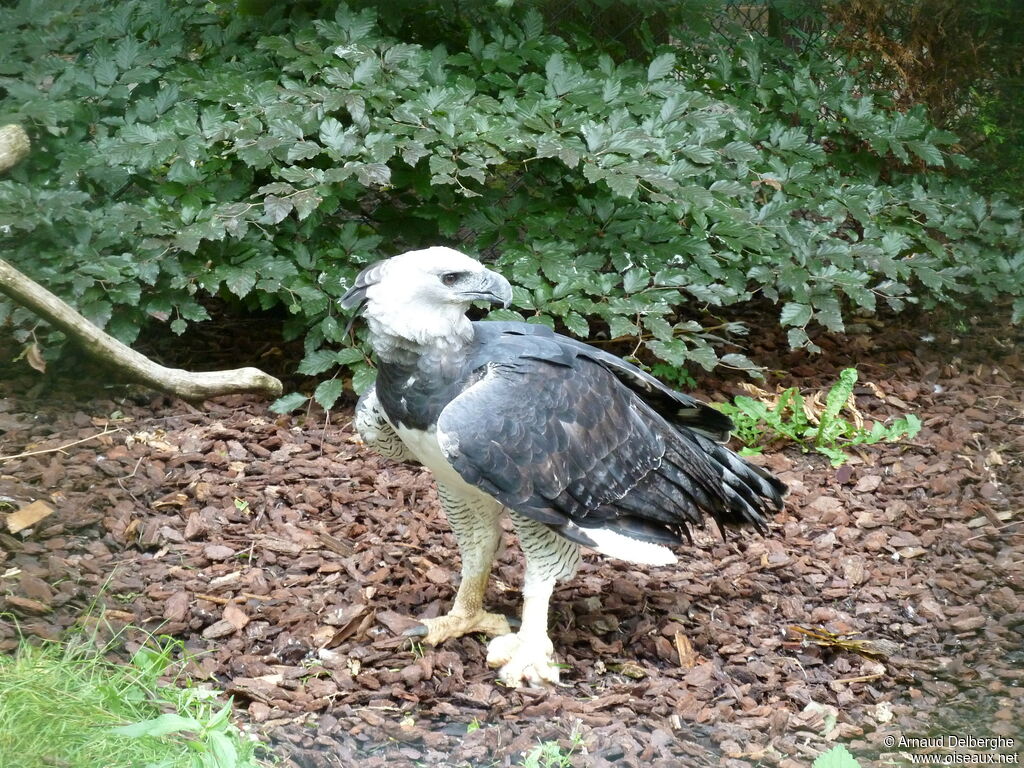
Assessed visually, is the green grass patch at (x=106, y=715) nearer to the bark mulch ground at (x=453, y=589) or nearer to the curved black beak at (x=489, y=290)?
the bark mulch ground at (x=453, y=589)

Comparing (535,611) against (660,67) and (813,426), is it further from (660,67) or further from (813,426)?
(660,67)

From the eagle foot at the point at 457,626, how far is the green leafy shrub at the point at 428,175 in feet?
4.41

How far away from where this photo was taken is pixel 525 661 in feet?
11.4

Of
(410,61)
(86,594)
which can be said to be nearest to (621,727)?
(86,594)

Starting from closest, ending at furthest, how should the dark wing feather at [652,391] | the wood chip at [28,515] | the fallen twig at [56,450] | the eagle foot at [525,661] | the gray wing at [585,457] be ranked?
the gray wing at [585,457] < the eagle foot at [525,661] < the dark wing feather at [652,391] < the wood chip at [28,515] < the fallen twig at [56,450]

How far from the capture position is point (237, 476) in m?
4.55

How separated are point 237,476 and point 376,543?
779 mm

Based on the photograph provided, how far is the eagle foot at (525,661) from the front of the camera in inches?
136

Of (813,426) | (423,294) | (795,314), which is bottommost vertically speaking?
(813,426)

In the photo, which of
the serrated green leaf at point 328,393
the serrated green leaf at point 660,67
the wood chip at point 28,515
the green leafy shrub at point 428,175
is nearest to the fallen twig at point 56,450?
the wood chip at point 28,515

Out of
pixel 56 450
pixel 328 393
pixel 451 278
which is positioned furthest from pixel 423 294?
pixel 56 450

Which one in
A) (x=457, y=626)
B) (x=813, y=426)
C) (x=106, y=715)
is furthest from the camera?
(x=813, y=426)

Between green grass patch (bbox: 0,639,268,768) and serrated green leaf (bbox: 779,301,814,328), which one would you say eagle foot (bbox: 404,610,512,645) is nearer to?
green grass patch (bbox: 0,639,268,768)

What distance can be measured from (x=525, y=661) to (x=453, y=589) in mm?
629
